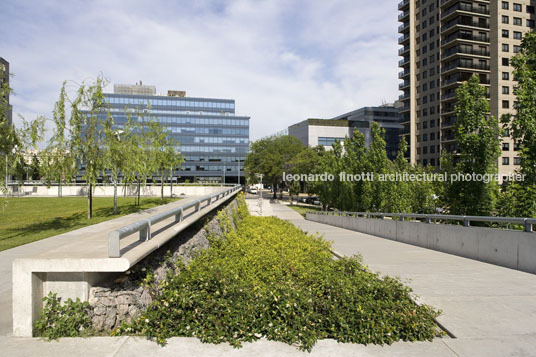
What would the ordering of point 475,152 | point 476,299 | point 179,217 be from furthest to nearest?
Result: point 475,152
point 179,217
point 476,299

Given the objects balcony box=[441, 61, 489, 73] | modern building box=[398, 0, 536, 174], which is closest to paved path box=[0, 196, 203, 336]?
modern building box=[398, 0, 536, 174]

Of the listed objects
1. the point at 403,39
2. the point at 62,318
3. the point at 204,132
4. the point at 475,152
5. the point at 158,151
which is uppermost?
the point at 403,39

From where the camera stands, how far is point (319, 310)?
5027mm

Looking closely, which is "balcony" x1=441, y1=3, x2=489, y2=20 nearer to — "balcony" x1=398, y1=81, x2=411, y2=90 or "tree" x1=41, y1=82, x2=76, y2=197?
"balcony" x1=398, y1=81, x2=411, y2=90

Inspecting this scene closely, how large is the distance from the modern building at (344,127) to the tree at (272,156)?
2359 cm

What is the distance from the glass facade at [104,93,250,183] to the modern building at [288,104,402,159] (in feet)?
57.1

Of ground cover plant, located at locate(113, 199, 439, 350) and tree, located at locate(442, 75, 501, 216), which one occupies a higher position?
tree, located at locate(442, 75, 501, 216)

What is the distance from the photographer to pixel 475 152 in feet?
38.8

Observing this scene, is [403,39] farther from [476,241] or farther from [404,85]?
[476,241]

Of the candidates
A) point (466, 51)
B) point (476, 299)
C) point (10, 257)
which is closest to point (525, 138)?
point (476, 299)

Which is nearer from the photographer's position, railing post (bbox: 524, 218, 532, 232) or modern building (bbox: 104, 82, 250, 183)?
railing post (bbox: 524, 218, 532, 232)

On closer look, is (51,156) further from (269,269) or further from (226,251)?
(269,269)

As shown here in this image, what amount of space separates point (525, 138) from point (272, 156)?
57888mm

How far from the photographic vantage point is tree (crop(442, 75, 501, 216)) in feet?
38.2
